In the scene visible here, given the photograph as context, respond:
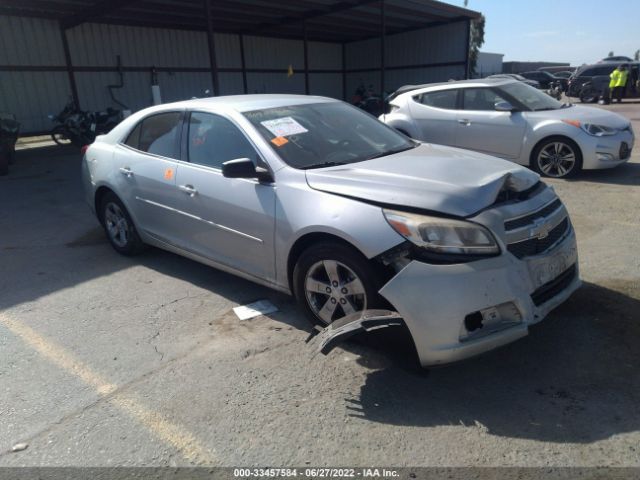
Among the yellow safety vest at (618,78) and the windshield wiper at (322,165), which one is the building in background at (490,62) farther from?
the windshield wiper at (322,165)

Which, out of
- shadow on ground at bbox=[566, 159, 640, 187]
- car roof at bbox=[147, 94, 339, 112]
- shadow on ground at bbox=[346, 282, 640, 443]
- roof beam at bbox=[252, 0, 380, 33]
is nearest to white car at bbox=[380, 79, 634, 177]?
shadow on ground at bbox=[566, 159, 640, 187]

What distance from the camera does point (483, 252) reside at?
2.61 meters

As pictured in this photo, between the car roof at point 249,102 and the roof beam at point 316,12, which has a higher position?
the roof beam at point 316,12

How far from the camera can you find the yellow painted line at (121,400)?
2354 millimetres

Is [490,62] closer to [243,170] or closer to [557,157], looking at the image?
[557,157]

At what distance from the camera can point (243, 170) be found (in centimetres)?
327

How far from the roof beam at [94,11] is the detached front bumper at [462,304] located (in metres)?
13.5

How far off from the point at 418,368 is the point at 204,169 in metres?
2.28

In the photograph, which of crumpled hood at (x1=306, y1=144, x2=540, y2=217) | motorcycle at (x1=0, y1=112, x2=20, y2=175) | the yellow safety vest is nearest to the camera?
crumpled hood at (x1=306, y1=144, x2=540, y2=217)

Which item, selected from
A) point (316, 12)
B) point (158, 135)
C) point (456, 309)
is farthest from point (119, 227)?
point (316, 12)

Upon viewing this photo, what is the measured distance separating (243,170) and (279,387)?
146cm

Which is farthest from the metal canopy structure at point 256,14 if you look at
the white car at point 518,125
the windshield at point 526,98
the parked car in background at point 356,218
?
the parked car in background at point 356,218

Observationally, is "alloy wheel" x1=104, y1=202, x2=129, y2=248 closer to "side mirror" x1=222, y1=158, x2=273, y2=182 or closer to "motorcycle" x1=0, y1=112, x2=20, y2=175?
"side mirror" x1=222, y1=158, x2=273, y2=182

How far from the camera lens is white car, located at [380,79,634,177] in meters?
7.10
